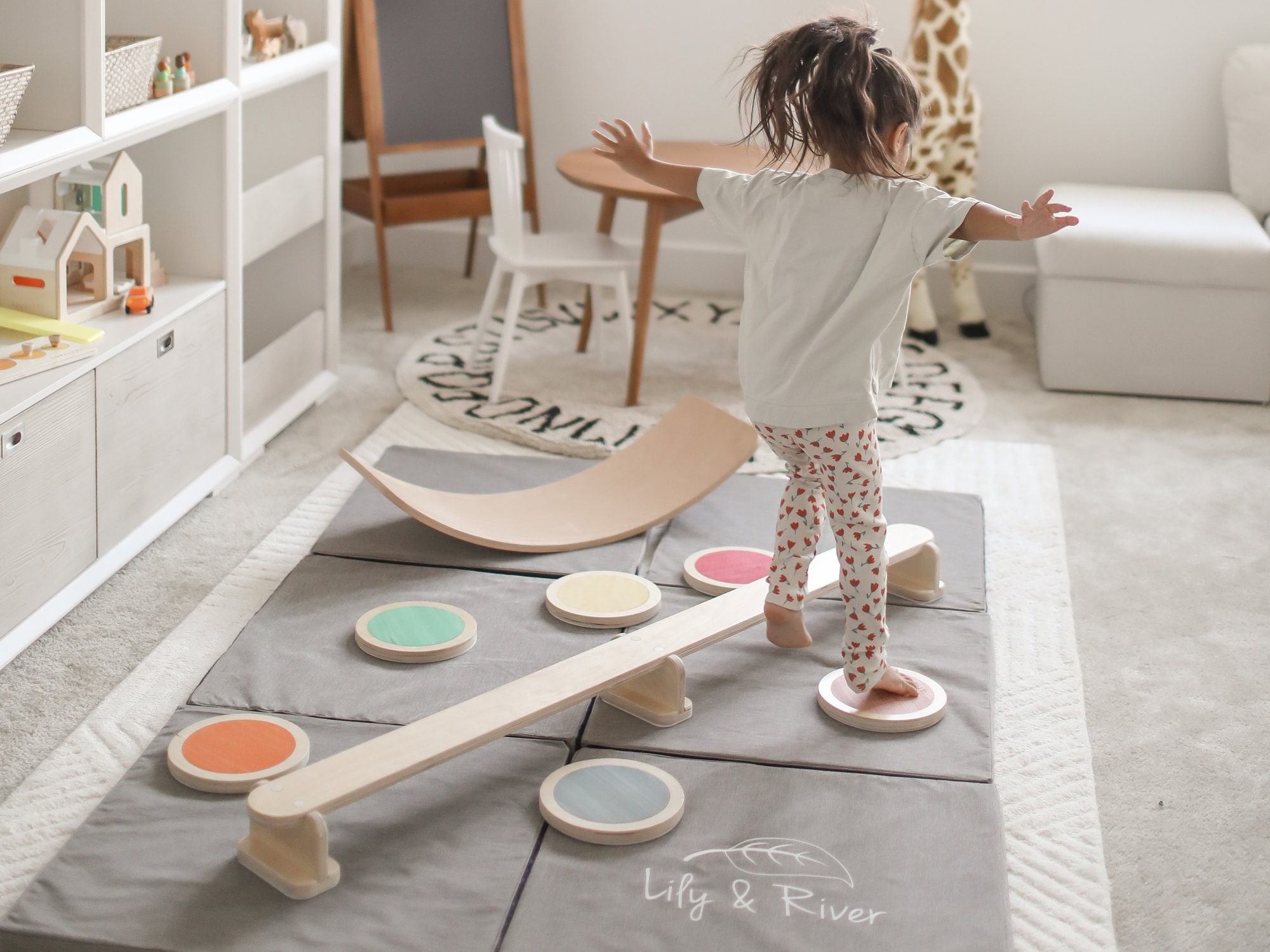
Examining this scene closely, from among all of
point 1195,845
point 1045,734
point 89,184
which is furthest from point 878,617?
point 89,184

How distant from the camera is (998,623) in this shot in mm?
2180

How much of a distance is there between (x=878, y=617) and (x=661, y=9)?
272 centimetres

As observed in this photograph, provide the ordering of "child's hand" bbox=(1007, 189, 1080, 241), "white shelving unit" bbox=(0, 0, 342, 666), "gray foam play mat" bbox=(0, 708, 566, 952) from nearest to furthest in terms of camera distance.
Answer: "gray foam play mat" bbox=(0, 708, 566, 952) → "child's hand" bbox=(1007, 189, 1080, 241) → "white shelving unit" bbox=(0, 0, 342, 666)

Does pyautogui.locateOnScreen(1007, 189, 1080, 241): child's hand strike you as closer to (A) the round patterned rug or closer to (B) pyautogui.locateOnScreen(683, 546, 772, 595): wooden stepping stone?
(B) pyautogui.locateOnScreen(683, 546, 772, 595): wooden stepping stone

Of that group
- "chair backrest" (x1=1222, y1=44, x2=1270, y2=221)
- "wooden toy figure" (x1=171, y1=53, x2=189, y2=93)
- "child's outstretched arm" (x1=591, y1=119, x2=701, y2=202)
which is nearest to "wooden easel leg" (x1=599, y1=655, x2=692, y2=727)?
"child's outstretched arm" (x1=591, y1=119, x2=701, y2=202)

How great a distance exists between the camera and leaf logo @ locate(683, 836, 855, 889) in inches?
59.6

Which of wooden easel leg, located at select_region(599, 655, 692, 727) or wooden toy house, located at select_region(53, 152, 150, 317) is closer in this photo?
wooden easel leg, located at select_region(599, 655, 692, 727)

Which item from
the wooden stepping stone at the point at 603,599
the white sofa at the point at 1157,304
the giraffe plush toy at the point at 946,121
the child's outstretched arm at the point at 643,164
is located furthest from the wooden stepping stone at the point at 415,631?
the giraffe plush toy at the point at 946,121

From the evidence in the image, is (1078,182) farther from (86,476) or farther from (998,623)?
(86,476)

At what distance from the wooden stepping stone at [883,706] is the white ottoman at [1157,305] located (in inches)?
68.2

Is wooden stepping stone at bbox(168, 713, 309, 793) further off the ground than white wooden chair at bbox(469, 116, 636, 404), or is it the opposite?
white wooden chair at bbox(469, 116, 636, 404)

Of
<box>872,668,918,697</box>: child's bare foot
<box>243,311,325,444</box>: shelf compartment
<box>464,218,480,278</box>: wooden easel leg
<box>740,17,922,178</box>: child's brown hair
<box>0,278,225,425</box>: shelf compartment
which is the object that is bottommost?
<box>872,668,918,697</box>: child's bare foot

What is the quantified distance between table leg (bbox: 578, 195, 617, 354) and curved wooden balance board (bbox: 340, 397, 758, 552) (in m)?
0.86

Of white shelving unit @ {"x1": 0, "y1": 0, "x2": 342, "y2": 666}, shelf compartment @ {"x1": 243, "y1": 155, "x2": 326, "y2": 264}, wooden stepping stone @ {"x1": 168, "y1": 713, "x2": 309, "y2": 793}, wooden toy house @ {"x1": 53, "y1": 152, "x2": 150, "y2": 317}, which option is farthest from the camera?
shelf compartment @ {"x1": 243, "y1": 155, "x2": 326, "y2": 264}
